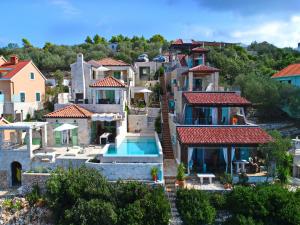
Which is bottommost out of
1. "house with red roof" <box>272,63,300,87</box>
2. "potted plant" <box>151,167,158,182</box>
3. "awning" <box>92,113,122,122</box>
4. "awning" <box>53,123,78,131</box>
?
"potted plant" <box>151,167,158,182</box>

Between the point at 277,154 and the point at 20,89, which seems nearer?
the point at 277,154

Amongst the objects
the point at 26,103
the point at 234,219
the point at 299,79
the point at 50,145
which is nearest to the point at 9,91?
the point at 26,103

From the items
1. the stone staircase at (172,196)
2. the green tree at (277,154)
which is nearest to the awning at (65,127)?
the stone staircase at (172,196)

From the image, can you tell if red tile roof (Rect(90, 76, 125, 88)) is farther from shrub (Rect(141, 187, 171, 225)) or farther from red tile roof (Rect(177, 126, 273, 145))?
shrub (Rect(141, 187, 171, 225))

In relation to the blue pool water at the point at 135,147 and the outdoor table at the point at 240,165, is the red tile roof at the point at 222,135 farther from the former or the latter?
the blue pool water at the point at 135,147

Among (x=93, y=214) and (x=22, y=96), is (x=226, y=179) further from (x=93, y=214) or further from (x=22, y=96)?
(x=22, y=96)

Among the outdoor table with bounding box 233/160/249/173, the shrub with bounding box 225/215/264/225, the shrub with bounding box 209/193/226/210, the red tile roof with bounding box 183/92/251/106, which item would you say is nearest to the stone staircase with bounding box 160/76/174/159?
the red tile roof with bounding box 183/92/251/106

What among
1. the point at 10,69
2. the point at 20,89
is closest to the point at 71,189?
the point at 20,89
